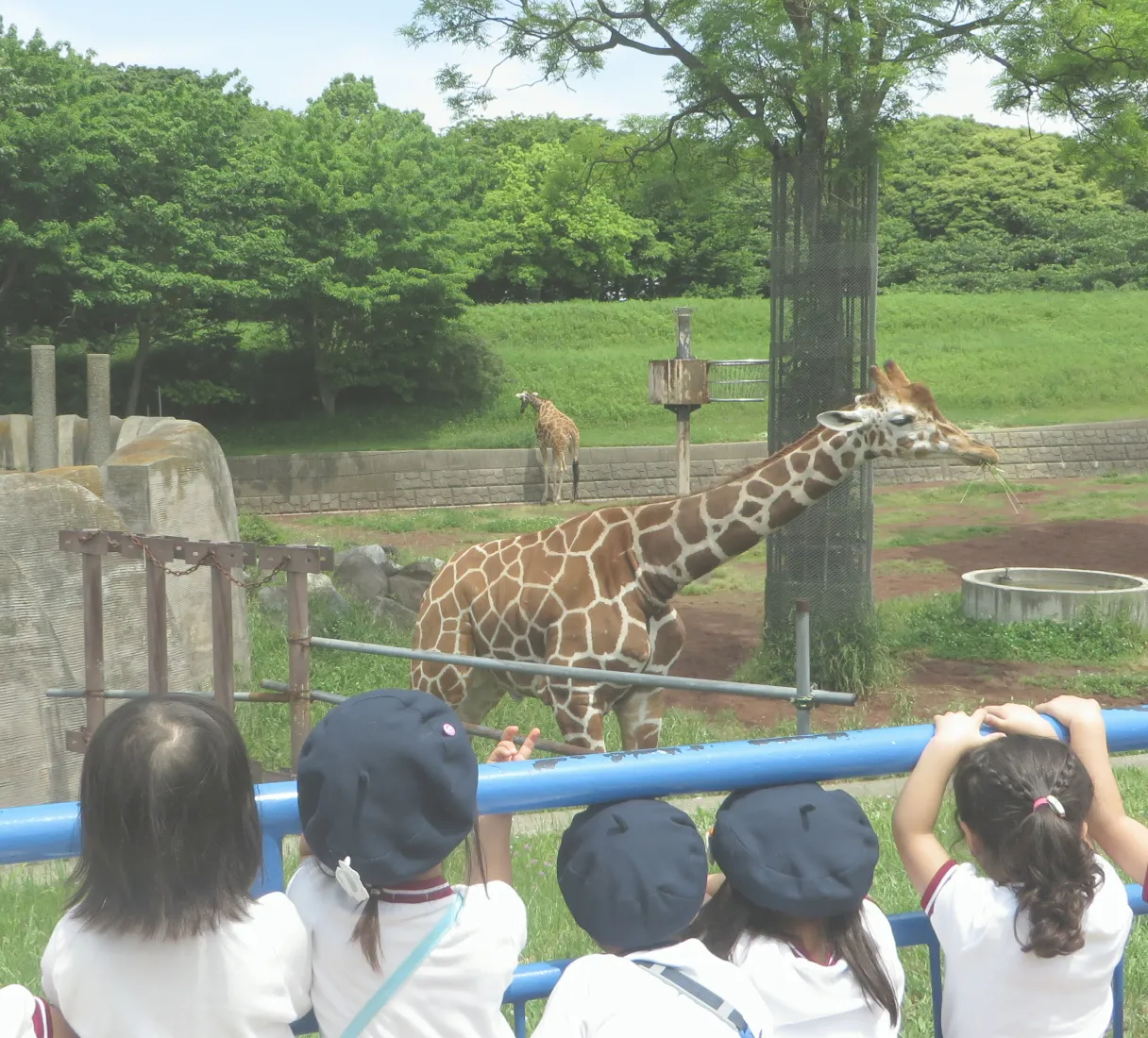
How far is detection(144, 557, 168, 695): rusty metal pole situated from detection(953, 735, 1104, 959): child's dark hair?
4852 millimetres

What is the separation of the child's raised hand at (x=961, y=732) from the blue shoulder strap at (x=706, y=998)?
21.6 inches

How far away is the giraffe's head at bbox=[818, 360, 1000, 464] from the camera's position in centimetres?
709

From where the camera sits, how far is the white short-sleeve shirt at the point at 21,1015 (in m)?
1.66

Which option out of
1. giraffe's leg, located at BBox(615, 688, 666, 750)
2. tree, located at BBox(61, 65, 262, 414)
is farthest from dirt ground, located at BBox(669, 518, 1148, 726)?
tree, located at BBox(61, 65, 262, 414)

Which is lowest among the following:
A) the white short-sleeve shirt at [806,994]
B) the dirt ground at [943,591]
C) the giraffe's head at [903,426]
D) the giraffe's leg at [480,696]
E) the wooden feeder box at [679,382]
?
the dirt ground at [943,591]

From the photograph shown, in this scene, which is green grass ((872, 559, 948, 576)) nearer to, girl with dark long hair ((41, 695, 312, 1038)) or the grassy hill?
the grassy hill

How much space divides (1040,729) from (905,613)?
10428mm

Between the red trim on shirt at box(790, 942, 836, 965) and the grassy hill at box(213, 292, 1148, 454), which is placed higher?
the grassy hill at box(213, 292, 1148, 454)

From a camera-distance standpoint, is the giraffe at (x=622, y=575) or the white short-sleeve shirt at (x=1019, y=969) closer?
the white short-sleeve shirt at (x=1019, y=969)

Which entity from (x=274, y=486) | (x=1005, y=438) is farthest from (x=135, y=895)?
(x=1005, y=438)

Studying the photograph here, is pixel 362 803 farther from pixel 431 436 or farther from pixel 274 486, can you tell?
pixel 431 436

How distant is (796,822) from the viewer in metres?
1.91

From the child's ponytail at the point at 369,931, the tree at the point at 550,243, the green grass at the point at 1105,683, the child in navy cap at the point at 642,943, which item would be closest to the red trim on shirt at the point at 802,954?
the child in navy cap at the point at 642,943

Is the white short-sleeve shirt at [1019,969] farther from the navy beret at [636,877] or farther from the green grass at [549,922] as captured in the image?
the green grass at [549,922]
